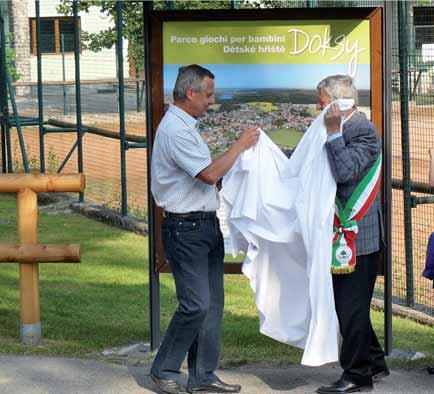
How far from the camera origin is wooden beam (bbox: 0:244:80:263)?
6.59 meters

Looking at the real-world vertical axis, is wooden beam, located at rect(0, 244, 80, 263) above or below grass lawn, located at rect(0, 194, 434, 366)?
above

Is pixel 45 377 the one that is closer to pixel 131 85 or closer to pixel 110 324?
pixel 110 324

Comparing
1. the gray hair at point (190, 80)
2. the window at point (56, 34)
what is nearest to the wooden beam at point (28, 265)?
the gray hair at point (190, 80)

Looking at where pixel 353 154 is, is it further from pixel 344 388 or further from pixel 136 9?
pixel 136 9

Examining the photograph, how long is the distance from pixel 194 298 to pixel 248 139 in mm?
902

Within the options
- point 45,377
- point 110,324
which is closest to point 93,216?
point 110,324

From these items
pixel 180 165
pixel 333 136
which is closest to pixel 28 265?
pixel 180 165

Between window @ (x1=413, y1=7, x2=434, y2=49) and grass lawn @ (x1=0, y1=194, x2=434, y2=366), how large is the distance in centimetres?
272

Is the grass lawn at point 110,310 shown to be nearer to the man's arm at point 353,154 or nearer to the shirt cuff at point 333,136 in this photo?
the man's arm at point 353,154

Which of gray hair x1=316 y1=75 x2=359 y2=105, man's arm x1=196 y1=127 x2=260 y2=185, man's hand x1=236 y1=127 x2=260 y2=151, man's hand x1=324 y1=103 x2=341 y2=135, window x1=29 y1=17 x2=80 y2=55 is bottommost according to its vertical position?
man's arm x1=196 y1=127 x2=260 y2=185

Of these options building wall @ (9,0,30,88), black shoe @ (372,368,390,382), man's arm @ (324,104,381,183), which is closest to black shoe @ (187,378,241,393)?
black shoe @ (372,368,390,382)

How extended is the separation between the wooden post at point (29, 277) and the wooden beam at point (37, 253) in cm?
8

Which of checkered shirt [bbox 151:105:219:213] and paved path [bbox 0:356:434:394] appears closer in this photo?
checkered shirt [bbox 151:105:219:213]

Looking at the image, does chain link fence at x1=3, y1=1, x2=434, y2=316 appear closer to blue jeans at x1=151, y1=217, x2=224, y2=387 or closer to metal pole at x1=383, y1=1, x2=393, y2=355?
metal pole at x1=383, y1=1, x2=393, y2=355
